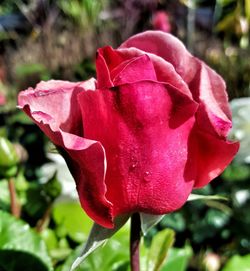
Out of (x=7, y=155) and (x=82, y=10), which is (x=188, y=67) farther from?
(x=82, y=10)

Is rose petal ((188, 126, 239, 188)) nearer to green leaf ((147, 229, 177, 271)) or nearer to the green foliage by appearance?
green leaf ((147, 229, 177, 271))

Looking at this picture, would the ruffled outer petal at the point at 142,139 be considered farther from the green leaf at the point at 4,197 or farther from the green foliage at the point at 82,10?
the green foliage at the point at 82,10

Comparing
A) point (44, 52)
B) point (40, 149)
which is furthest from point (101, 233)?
point (44, 52)

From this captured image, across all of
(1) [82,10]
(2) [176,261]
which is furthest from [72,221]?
(1) [82,10]

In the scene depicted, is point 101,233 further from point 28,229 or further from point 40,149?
point 40,149

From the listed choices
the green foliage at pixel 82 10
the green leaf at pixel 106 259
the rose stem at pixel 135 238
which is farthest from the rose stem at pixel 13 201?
the green foliage at pixel 82 10

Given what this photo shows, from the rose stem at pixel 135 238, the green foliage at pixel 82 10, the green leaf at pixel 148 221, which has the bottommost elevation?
the green foliage at pixel 82 10
